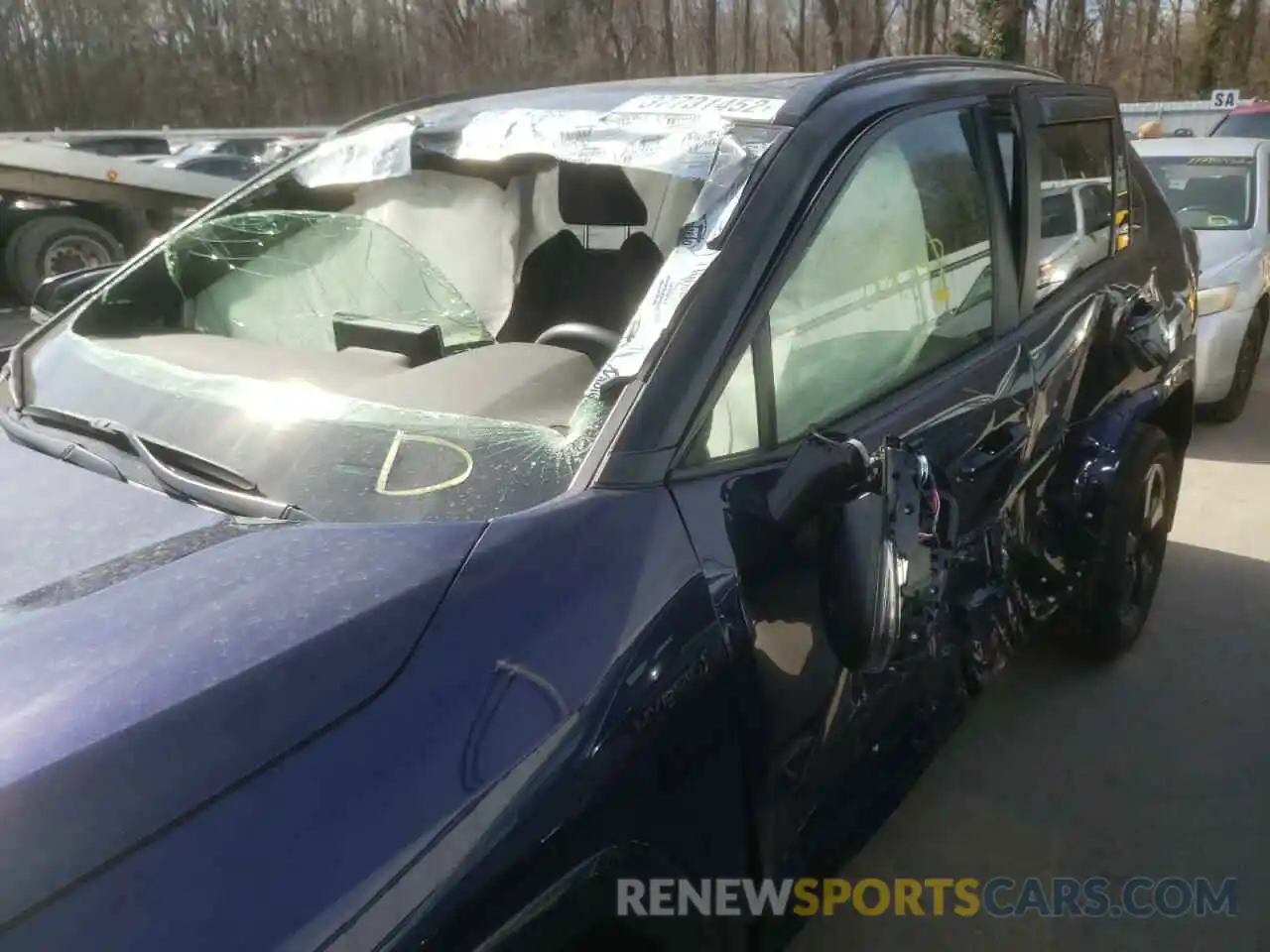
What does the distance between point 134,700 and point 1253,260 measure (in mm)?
6674

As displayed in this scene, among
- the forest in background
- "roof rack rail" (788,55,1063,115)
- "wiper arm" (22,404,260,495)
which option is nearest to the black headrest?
"roof rack rail" (788,55,1063,115)

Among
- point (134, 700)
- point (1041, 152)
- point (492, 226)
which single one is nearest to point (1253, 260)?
point (1041, 152)

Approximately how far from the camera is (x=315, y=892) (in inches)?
41.8

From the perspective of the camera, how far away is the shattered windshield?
168 cm

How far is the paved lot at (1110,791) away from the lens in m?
2.44

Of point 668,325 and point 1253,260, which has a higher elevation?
point 668,325

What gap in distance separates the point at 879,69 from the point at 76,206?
1067 cm

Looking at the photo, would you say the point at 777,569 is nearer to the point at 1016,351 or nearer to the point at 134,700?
the point at 134,700

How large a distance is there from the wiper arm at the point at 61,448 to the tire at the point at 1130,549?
2.49 m

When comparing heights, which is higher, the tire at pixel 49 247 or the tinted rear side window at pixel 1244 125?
the tinted rear side window at pixel 1244 125

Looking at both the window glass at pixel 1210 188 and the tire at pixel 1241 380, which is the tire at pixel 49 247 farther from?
the tire at pixel 1241 380

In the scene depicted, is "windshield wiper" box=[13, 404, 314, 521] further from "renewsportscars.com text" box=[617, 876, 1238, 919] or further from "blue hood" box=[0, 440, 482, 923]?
"renewsportscars.com text" box=[617, 876, 1238, 919]

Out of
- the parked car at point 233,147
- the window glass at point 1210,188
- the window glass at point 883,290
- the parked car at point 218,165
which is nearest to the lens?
the window glass at point 883,290

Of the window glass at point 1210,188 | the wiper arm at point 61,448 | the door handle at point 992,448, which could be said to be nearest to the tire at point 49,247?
the window glass at point 1210,188
